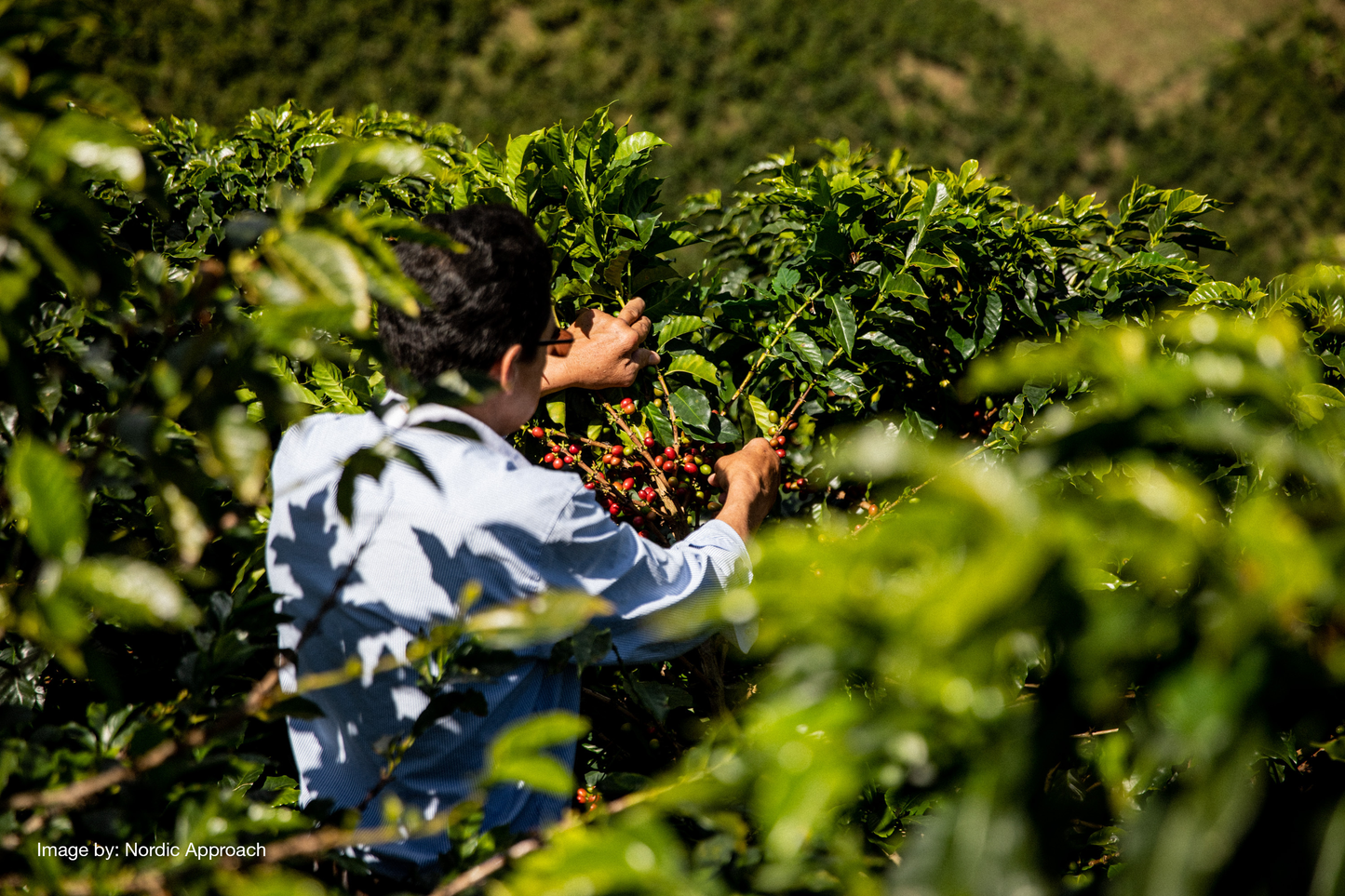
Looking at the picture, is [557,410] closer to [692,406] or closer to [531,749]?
[692,406]

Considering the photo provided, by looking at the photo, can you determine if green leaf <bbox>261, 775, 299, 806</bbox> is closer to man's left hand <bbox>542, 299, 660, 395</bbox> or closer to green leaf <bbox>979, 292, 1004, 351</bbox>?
man's left hand <bbox>542, 299, 660, 395</bbox>

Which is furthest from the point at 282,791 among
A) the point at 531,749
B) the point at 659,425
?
the point at 659,425

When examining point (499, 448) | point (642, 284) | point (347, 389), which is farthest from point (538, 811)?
point (642, 284)

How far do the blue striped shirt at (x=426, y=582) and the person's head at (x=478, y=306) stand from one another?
13 centimetres

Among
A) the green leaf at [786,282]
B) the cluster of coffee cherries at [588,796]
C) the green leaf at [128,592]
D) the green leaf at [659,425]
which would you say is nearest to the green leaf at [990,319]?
the green leaf at [786,282]

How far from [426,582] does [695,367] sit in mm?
994

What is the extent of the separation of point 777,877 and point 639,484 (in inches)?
53.3

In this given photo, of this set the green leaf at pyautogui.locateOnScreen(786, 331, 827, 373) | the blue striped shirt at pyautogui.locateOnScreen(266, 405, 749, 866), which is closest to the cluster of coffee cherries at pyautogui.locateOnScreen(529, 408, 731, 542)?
the green leaf at pyautogui.locateOnScreen(786, 331, 827, 373)

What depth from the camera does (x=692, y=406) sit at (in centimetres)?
220

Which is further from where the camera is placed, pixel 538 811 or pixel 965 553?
pixel 538 811

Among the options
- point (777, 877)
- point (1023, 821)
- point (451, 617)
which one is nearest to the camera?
point (1023, 821)

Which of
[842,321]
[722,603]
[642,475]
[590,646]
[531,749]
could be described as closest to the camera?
[722,603]

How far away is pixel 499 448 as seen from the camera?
1.60 m

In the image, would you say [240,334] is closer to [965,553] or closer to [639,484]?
[965,553]
